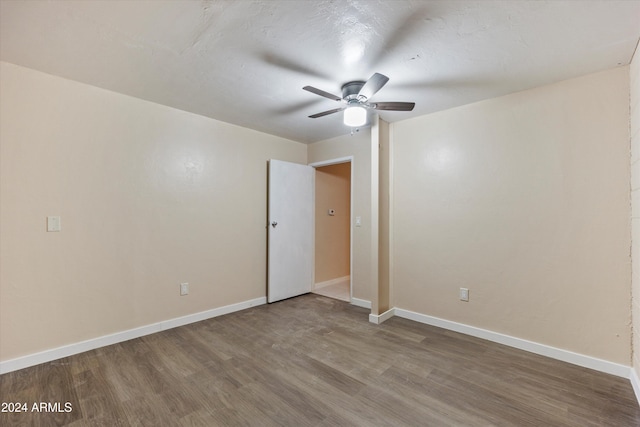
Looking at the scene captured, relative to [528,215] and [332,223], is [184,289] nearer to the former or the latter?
[332,223]

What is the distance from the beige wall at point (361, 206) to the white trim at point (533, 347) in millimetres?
724

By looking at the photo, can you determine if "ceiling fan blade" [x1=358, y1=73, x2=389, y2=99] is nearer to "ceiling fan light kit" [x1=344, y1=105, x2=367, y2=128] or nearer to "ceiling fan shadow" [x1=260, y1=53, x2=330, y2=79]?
"ceiling fan light kit" [x1=344, y1=105, x2=367, y2=128]

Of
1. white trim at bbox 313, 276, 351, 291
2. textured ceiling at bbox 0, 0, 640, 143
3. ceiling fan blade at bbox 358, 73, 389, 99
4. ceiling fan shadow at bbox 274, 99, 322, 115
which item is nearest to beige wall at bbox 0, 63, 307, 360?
textured ceiling at bbox 0, 0, 640, 143

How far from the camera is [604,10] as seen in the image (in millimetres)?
1556

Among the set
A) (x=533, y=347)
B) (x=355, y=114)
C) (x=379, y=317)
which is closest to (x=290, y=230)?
(x=379, y=317)

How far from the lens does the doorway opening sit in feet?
15.1

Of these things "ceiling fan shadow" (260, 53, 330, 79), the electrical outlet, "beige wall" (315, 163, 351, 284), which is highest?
"ceiling fan shadow" (260, 53, 330, 79)

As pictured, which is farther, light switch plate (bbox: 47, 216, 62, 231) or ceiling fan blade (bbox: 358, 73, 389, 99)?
light switch plate (bbox: 47, 216, 62, 231)

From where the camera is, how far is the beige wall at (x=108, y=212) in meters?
2.19

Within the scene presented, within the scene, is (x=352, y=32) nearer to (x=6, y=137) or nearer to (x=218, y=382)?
(x=218, y=382)

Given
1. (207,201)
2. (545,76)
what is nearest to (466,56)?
(545,76)

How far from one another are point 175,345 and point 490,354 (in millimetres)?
2855

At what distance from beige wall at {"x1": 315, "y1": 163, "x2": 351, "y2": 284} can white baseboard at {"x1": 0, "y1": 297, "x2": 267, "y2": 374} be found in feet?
5.14

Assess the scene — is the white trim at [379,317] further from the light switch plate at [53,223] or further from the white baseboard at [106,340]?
the light switch plate at [53,223]
